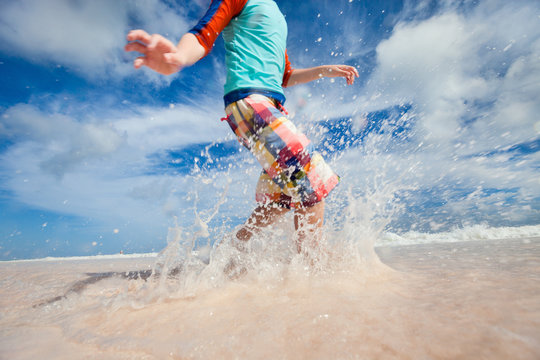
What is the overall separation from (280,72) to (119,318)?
6.24 feet

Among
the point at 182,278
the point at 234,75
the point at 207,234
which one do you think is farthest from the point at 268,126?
the point at 182,278

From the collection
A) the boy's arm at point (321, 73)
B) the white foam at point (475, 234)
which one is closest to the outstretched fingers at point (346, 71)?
the boy's arm at point (321, 73)

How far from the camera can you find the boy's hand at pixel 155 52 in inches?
43.7

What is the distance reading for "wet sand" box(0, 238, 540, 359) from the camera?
70cm

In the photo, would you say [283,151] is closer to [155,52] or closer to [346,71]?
[155,52]

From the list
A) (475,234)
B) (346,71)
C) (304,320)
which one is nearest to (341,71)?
(346,71)

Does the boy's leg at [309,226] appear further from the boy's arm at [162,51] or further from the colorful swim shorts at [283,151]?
the boy's arm at [162,51]

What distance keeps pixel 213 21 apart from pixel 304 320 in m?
1.69

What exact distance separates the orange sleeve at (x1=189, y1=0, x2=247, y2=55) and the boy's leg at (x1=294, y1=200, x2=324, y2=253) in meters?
1.21

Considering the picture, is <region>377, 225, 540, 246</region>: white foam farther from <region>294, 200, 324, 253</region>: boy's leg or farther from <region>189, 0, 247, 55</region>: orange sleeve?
<region>189, 0, 247, 55</region>: orange sleeve

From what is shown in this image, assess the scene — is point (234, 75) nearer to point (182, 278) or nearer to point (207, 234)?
point (207, 234)

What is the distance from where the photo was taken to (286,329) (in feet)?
2.81

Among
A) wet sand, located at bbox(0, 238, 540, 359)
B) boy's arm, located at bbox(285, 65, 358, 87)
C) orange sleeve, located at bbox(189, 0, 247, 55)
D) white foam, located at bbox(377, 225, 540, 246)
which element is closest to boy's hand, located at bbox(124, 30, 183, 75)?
orange sleeve, located at bbox(189, 0, 247, 55)

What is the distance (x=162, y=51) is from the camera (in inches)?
46.5
